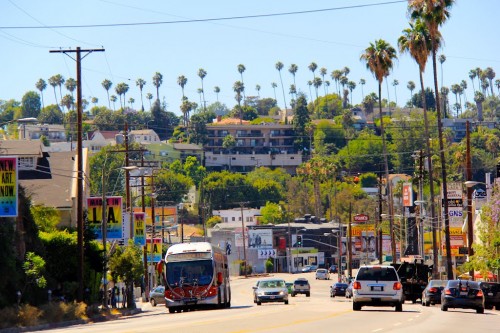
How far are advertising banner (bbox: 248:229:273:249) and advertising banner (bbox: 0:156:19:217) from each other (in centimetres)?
12314

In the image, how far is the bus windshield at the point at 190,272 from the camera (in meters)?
53.7

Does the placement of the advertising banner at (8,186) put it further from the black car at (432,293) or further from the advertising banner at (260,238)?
the advertising banner at (260,238)

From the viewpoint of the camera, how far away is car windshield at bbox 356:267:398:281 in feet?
Result: 147

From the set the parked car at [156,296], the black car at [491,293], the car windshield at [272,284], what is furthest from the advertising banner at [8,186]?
the parked car at [156,296]

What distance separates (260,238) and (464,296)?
125m

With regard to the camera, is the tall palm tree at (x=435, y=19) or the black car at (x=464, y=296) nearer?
the black car at (x=464, y=296)

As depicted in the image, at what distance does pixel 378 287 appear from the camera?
147ft

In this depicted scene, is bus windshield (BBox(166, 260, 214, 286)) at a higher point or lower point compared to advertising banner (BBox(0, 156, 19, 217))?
lower

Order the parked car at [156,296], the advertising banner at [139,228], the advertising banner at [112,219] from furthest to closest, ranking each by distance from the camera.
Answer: the parked car at [156,296], the advertising banner at [139,228], the advertising banner at [112,219]

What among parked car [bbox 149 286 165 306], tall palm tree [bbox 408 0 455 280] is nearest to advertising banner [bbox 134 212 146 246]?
parked car [bbox 149 286 165 306]

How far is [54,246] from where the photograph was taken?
63.7 meters

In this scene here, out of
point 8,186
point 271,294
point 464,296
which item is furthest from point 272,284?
point 8,186

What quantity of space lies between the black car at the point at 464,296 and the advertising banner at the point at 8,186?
18597mm

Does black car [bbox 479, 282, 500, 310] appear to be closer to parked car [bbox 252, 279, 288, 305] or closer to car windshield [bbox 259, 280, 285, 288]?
parked car [bbox 252, 279, 288, 305]
